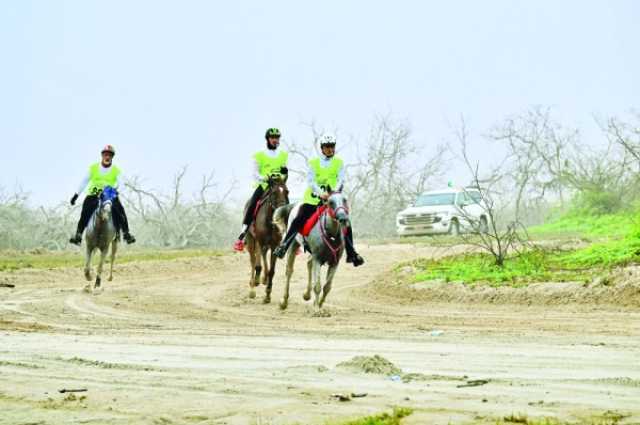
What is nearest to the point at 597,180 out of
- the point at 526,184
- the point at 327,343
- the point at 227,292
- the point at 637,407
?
the point at 526,184

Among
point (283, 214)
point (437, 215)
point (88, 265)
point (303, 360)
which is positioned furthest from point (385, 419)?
point (437, 215)

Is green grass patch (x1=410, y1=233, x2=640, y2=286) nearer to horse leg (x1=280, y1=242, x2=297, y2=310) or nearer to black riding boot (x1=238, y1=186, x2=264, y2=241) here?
horse leg (x1=280, y1=242, x2=297, y2=310)

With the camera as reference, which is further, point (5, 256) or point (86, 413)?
point (5, 256)

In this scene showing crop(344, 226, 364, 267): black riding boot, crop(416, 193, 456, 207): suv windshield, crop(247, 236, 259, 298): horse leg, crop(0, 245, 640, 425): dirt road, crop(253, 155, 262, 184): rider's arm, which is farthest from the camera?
crop(416, 193, 456, 207): suv windshield

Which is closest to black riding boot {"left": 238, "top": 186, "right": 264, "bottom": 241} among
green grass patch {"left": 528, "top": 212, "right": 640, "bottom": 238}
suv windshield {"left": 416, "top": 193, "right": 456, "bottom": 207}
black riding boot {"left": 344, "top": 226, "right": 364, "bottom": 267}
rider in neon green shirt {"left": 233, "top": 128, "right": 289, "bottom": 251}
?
rider in neon green shirt {"left": 233, "top": 128, "right": 289, "bottom": 251}

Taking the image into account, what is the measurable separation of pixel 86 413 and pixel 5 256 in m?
27.7

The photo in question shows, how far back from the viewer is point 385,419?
698 centimetres

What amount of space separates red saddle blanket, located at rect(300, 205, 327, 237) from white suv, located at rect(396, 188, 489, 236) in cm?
2162

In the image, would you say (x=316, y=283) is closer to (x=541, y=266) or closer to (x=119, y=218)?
(x=541, y=266)

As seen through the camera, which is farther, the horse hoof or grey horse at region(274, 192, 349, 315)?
grey horse at region(274, 192, 349, 315)

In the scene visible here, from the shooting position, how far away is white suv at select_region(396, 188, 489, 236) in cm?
3934

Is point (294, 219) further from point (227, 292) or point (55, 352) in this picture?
point (55, 352)

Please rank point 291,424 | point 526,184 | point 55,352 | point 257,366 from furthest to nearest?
point 526,184 → point 55,352 → point 257,366 → point 291,424

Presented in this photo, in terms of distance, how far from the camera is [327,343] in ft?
39.3
